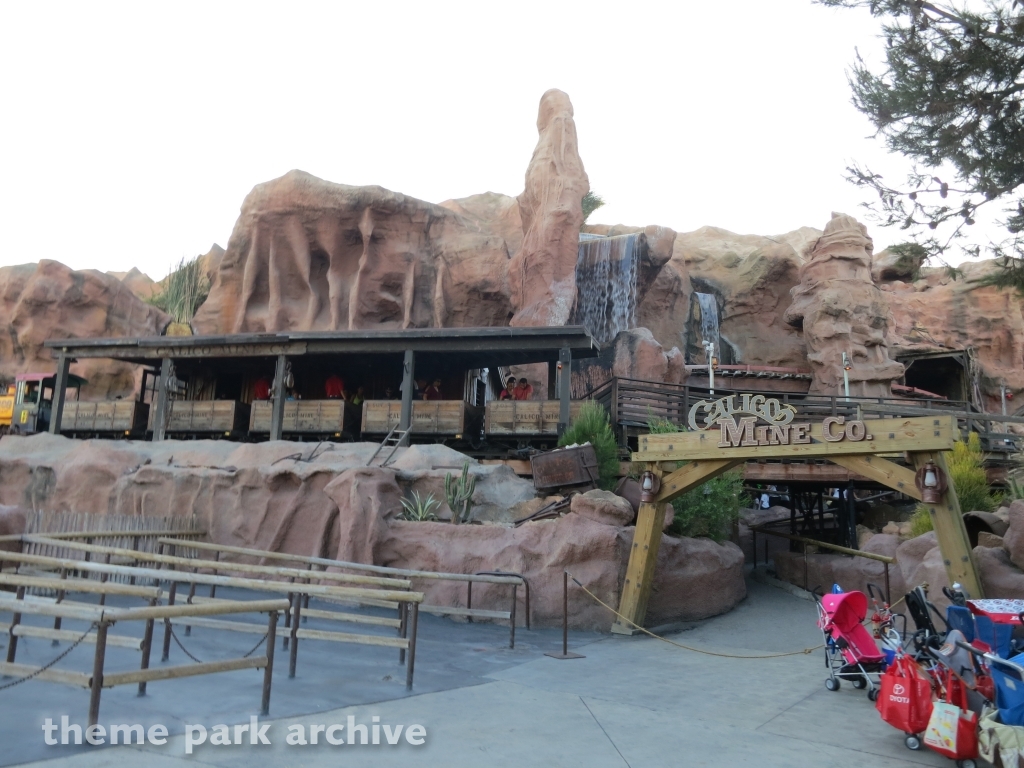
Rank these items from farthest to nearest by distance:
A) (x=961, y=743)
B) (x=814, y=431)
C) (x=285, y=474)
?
1. (x=285, y=474)
2. (x=814, y=431)
3. (x=961, y=743)

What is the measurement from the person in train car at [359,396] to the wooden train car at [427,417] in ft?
5.59

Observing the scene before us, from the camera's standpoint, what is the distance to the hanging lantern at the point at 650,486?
10.5 meters

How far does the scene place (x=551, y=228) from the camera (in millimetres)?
27219

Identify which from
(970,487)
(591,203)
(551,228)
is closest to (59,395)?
(551,228)

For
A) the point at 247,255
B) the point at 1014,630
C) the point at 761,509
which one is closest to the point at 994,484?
the point at 761,509

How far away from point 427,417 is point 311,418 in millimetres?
3135

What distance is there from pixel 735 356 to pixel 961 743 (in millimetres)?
30747

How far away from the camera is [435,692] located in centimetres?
635

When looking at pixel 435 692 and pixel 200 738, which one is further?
pixel 435 692

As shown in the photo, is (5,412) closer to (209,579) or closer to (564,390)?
(564,390)

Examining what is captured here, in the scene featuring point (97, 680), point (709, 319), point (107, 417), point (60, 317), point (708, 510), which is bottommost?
point (97, 680)

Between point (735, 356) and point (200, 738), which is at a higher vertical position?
point (735, 356)

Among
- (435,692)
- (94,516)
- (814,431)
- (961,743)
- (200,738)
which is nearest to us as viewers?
(200,738)

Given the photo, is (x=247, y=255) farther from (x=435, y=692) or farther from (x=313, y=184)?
(x=435, y=692)
